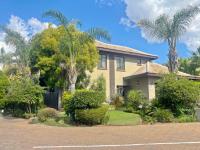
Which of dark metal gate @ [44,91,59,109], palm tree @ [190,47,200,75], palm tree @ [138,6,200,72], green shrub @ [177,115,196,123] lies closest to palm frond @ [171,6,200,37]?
palm tree @ [138,6,200,72]

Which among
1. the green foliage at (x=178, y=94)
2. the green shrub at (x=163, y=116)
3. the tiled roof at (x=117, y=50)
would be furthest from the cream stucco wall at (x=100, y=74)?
the green shrub at (x=163, y=116)

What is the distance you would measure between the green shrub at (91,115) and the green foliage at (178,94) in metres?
4.28

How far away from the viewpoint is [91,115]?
720 inches

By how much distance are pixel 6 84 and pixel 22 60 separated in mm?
2831

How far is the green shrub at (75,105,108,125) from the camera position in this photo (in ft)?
60.0

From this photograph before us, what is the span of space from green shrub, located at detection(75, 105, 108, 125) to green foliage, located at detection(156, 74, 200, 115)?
14.1 ft

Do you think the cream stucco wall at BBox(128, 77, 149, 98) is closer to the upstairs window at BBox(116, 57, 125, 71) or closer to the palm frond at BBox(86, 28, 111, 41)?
the upstairs window at BBox(116, 57, 125, 71)

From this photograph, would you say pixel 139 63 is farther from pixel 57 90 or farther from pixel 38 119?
pixel 38 119

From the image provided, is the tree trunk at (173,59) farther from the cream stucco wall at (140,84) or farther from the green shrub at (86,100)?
the cream stucco wall at (140,84)

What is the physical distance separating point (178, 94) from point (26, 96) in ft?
35.7

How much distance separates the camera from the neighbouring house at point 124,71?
32.2 meters

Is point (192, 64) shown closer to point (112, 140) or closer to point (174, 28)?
point (174, 28)

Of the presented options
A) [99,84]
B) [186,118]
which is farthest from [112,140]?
[99,84]

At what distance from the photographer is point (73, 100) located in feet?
63.1
